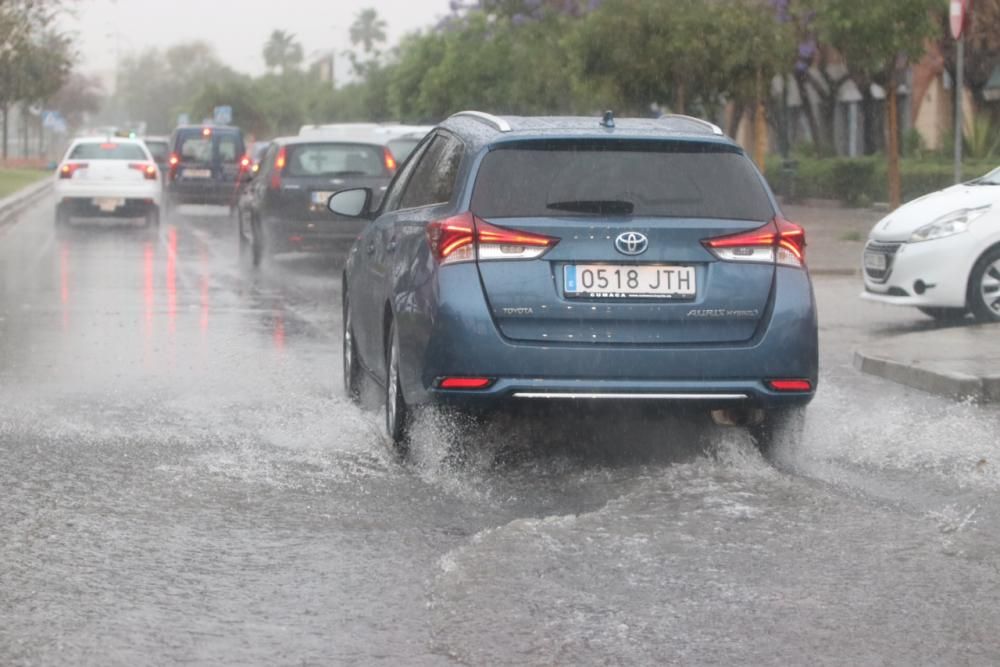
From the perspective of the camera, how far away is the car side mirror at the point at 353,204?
9.98m

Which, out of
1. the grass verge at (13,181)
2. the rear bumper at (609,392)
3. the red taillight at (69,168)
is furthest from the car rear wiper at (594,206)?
the grass verge at (13,181)

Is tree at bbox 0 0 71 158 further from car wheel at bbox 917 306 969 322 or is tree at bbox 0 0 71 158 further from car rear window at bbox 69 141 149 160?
car wheel at bbox 917 306 969 322

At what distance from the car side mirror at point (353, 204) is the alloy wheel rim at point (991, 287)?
19.4ft

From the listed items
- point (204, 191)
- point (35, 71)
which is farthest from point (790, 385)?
point (35, 71)

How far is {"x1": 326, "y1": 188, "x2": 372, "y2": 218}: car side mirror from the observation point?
9.98m

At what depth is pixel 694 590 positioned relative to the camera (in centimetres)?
577

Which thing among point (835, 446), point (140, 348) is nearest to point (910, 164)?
point (140, 348)

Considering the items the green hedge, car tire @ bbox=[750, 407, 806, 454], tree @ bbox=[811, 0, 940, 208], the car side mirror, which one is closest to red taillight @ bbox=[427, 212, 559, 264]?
car tire @ bbox=[750, 407, 806, 454]

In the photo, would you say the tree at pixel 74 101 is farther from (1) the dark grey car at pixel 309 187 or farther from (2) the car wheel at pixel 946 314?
(2) the car wheel at pixel 946 314

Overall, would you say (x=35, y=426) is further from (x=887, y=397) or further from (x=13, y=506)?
(x=887, y=397)

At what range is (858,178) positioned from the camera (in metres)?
38.6

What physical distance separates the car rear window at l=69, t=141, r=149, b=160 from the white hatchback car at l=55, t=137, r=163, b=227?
0.11ft

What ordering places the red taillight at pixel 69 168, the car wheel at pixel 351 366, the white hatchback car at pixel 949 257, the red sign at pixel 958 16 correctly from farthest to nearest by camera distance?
the red taillight at pixel 69 168 < the red sign at pixel 958 16 < the white hatchback car at pixel 949 257 < the car wheel at pixel 351 366

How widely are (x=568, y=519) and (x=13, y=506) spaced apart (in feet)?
6.74
